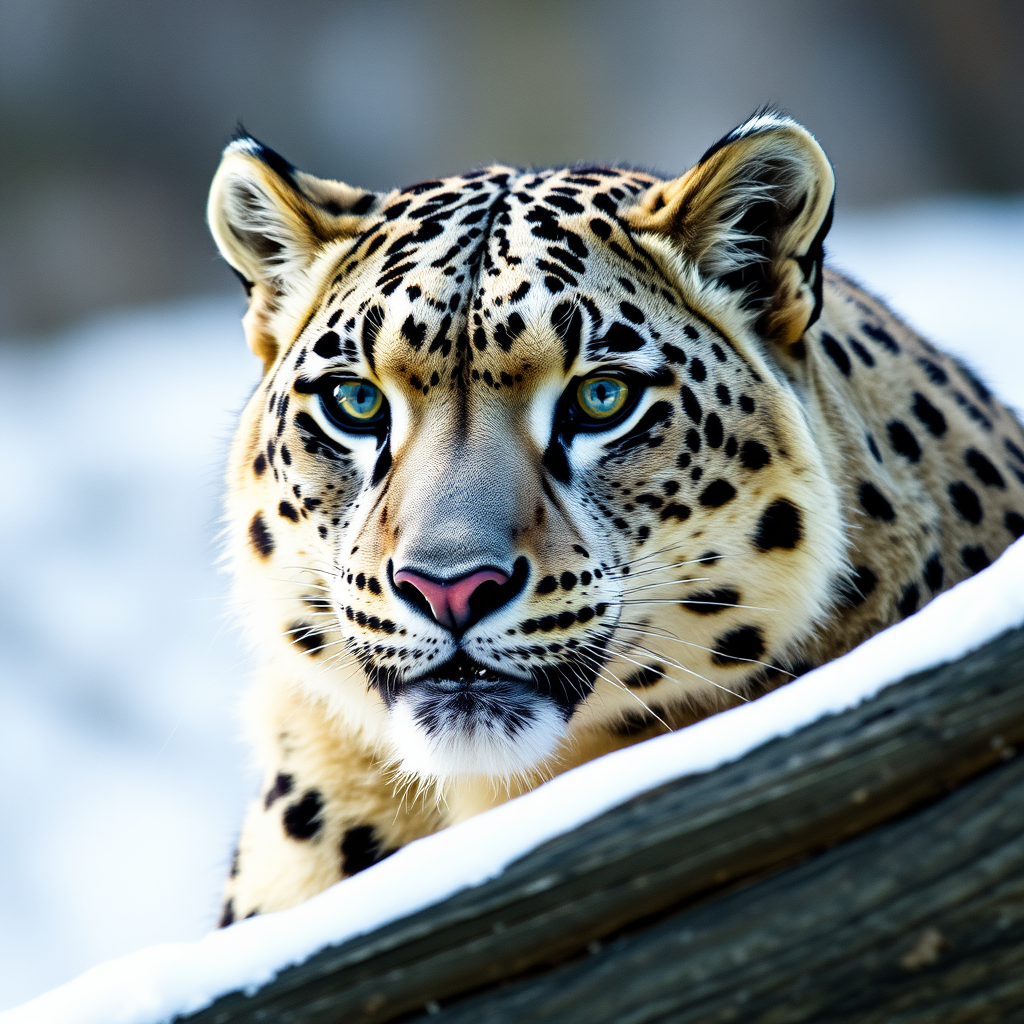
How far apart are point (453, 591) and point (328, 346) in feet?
2.60

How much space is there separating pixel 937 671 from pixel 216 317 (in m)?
11.5

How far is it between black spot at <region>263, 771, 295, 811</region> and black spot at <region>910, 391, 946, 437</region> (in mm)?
1858

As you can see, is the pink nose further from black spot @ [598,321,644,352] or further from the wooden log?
the wooden log

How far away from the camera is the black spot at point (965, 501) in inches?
117

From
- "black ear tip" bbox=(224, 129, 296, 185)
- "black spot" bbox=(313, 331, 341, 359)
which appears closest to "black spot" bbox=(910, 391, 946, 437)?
"black spot" bbox=(313, 331, 341, 359)

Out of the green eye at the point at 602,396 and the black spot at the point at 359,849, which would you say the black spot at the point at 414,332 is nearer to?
the green eye at the point at 602,396

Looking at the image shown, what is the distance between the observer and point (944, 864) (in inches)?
66.0

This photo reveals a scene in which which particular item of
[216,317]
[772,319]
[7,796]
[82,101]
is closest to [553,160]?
[216,317]

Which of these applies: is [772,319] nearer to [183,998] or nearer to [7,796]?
[183,998]

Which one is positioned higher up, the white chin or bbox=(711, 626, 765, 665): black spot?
bbox=(711, 626, 765, 665): black spot

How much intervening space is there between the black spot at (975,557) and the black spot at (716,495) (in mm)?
646

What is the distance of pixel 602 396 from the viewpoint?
2691 millimetres

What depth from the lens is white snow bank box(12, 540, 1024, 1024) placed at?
178 cm

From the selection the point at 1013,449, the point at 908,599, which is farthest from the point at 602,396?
the point at 1013,449
